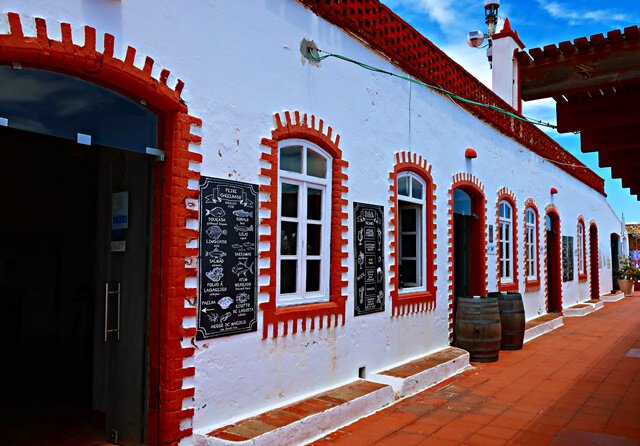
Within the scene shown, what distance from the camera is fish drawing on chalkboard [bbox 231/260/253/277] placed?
15.6 ft

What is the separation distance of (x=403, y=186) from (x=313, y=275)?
2370mm

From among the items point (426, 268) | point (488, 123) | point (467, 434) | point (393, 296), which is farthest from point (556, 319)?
point (467, 434)

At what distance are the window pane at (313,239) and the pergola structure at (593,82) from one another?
2374 mm

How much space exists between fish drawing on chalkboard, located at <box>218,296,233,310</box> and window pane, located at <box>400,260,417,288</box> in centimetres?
410

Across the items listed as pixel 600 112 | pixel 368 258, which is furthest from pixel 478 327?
pixel 600 112

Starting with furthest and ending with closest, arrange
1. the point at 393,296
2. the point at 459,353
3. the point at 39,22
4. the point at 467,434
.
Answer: the point at 459,353
the point at 393,296
the point at 467,434
the point at 39,22

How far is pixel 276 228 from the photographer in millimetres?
5262

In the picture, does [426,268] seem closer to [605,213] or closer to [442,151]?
[442,151]

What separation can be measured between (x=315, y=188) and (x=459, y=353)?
3701 millimetres

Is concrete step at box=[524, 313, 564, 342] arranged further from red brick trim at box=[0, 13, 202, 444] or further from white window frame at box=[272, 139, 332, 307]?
red brick trim at box=[0, 13, 202, 444]

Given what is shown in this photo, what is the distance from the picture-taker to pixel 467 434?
515 cm

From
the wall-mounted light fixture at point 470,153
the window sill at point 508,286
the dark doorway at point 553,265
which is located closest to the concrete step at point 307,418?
the wall-mounted light fixture at point 470,153

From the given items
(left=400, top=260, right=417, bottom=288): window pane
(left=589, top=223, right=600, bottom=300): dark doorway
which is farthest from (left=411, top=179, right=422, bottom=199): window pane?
(left=589, top=223, right=600, bottom=300): dark doorway

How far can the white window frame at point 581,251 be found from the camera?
17656 millimetres
